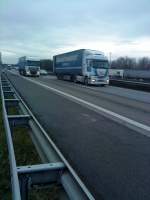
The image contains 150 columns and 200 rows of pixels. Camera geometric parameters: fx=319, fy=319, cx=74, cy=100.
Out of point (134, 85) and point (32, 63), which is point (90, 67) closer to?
point (134, 85)

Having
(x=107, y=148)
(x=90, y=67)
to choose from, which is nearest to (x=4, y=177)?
(x=107, y=148)

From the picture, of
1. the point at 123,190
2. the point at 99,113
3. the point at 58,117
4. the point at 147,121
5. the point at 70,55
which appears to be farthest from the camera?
the point at 70,55

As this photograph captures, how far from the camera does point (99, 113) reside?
13094mm

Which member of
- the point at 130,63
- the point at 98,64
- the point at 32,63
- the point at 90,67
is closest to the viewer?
the point at 90,67

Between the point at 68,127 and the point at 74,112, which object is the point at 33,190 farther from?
the point at 74,112

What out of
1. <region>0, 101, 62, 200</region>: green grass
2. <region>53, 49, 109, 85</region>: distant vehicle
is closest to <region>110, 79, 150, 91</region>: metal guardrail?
<region>53, 49, 109, 85</region>: distant vehicle

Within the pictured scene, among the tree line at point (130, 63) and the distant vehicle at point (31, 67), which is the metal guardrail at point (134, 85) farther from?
the tree line at point (130, 63)

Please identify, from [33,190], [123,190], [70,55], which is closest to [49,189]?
[33,190]

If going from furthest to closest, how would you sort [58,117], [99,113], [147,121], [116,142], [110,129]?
[99,113], [58,117], [147,121], [110,129], [116,142]

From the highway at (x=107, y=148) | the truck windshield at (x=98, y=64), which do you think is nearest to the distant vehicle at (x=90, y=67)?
the truck windshield at (x=98, y=64)

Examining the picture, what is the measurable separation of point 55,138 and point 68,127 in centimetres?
165

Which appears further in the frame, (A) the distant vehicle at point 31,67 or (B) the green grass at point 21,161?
(A) the distant vehicle at point 31,67

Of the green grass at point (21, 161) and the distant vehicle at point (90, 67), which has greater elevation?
the distant vehicle at point (90, 67)

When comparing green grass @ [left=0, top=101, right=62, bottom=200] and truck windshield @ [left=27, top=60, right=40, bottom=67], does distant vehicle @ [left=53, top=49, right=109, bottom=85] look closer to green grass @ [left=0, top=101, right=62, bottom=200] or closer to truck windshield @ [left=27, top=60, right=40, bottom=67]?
truck windshield @ [left=27, top=60, right=40, bottom=67]
